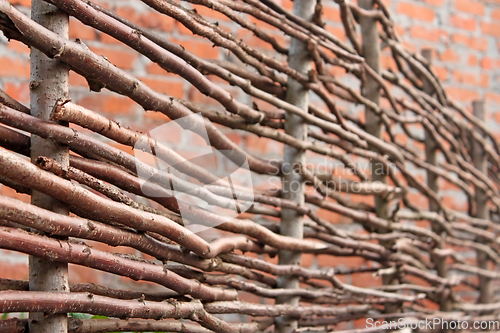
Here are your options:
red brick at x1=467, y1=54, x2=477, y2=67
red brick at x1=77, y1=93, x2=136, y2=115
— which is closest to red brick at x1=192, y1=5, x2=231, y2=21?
red brick at x1=77, y1=93, x2=136, y2=115

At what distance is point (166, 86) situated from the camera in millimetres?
983

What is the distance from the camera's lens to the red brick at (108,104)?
0.93 meters

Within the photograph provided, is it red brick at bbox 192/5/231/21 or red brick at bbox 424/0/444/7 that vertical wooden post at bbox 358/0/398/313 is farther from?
red brick at bbox 424/0/444/7

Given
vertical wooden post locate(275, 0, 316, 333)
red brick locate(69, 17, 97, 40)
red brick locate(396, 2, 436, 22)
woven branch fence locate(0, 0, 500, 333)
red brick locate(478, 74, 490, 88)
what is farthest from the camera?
red brick locate(478, 74, 490, 88)

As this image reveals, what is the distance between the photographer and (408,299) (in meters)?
0.75

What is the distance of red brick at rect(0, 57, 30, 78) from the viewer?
87 centimetres

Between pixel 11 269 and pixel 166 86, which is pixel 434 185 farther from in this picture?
pixel 11 269

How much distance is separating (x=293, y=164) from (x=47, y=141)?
0.37 meters

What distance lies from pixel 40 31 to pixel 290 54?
40 centimetres

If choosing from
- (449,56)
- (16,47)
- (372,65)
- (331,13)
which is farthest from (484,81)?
(16,47)

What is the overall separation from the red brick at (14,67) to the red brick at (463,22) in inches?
52.7

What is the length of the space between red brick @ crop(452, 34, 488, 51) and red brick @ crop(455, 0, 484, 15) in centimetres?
9

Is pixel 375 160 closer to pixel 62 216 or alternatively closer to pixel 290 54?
pixel 290 54

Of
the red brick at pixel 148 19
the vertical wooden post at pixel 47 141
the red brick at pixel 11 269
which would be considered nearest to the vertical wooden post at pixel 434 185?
the red brick at pixel 148 19
